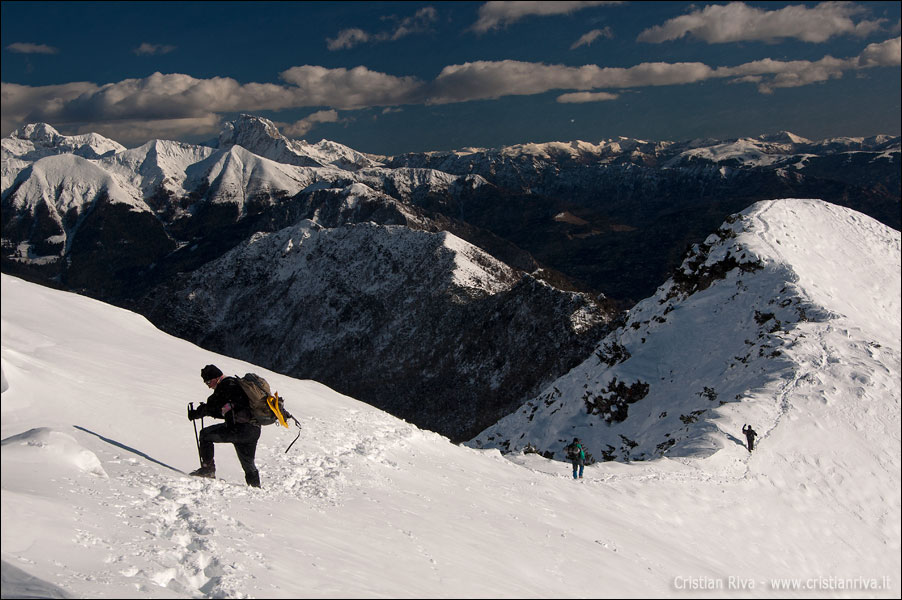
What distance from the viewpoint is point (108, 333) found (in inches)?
619

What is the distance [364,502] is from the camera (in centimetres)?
1095

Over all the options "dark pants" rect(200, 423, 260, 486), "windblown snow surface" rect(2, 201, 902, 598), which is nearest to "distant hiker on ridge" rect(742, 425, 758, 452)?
"windblown snow surface" rect(2, 201, 902, 598)

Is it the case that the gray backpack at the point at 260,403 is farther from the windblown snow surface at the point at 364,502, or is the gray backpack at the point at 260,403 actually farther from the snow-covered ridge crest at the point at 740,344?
the snow-covered ridge crest at the point at 740,344

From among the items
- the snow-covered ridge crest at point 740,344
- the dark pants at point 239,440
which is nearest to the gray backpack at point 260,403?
the dark pants at point 239,440

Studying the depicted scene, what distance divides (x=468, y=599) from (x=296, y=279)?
12453 cm

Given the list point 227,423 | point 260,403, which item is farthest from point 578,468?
point 227,423

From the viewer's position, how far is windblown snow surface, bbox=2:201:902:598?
22.6 ft

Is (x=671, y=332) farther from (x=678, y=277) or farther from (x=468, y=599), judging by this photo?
(x=468, y=599)

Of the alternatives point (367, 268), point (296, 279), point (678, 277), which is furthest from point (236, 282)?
point (678, 277)

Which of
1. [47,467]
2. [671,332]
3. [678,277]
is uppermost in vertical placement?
[678,277]

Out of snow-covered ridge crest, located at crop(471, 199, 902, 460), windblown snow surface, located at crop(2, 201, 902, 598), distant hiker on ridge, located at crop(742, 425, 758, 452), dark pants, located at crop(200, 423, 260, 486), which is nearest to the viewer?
windblown snow surface, located at crop(2, 201, 902, 598)

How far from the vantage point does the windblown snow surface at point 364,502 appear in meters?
6.88

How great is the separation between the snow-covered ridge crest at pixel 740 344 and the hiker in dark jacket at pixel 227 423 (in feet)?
69.5

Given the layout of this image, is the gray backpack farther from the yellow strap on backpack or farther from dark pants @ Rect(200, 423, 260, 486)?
dark pants @ Rect(200, 423, 260, 486)
